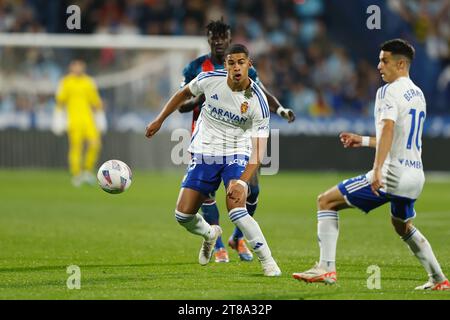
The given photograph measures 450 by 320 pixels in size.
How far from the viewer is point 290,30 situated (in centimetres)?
2912

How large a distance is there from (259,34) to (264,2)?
1.20 m

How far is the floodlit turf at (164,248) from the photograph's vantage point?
327 inches

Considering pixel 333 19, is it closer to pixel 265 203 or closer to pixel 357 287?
pixel 265 203

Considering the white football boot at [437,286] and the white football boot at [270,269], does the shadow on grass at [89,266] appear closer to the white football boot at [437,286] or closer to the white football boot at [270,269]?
the white football boot at [270,269]

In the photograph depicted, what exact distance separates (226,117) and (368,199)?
6.28 ft

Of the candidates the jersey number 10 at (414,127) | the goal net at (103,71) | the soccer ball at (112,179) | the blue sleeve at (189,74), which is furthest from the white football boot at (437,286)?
the goal net at (103,71)

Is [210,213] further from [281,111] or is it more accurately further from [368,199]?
[368,199]

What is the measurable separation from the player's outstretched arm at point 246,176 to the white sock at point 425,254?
1561mm

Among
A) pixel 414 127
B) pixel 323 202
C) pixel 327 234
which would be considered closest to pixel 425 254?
pixel 327 234

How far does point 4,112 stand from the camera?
25.1 m

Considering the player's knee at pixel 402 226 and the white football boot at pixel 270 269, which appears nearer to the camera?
the player's knee at pixel 402 226
